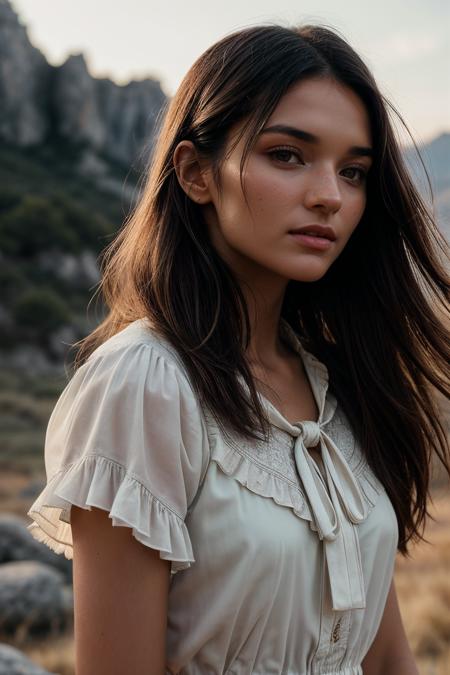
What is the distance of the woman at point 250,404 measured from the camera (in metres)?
1.59

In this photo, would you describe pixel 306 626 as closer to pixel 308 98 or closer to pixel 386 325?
pixel 386 325

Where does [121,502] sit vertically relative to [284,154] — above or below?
below

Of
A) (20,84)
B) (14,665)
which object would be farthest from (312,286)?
(20,84)

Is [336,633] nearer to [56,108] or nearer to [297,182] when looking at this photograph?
[297,182]

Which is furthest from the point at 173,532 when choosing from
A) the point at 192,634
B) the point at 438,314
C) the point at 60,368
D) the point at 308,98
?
the point at 60,368

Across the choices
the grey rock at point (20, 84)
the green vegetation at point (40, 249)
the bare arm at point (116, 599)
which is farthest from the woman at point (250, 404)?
the grey rock at point (20, 84)

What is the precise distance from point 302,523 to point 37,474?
1256 centimetres

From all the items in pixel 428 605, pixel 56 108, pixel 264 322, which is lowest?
pixel 56 108

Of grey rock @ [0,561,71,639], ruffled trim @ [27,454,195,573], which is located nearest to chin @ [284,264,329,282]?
ruffled trim @ [27,454,195,573]

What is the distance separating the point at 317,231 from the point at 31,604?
447cm

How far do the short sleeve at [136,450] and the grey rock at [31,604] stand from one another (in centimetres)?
420

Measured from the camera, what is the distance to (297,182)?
5.88 feet

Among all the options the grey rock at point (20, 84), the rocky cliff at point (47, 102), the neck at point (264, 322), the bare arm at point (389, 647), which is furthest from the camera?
the rocky cliff at point (47, 102)

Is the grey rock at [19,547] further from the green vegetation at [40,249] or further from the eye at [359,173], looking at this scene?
the green vegetation at [40,249]
